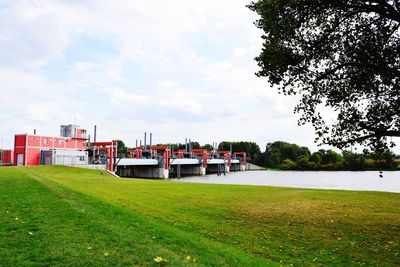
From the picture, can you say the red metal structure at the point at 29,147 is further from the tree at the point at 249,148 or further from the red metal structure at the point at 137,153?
the tree at the point at 249,148

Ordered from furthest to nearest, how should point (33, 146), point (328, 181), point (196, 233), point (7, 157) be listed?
1. point (7, 157)
2. point (33, 146)
3. point (328, 181)
4. point (196, 233)

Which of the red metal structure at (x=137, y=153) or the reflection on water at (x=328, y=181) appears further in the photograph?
the red metal structure at (x=137, y=153)

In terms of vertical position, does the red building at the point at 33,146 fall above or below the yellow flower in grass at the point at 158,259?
above

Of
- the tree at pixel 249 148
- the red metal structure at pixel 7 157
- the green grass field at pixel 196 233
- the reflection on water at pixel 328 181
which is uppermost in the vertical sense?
the tree at pixel 249 148

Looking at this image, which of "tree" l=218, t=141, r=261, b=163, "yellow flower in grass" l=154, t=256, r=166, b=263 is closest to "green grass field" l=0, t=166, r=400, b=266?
"yellow flower in grass" l=154, t=256, r=166, b=263

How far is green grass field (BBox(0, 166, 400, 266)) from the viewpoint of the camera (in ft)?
22.1

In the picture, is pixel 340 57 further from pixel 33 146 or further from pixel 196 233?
pixel 33 146

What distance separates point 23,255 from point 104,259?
57.3 inches

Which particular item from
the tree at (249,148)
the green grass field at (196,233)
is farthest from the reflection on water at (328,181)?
the tree at (249,148)

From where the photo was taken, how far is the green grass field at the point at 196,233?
675cm

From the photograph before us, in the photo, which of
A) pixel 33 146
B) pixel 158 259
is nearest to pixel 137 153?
pixel 33 146

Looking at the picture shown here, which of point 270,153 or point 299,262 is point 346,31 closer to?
point 299,262

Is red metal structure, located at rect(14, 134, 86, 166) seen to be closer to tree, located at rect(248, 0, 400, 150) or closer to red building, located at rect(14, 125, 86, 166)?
red building, located at rect(14, 125, 86, 166)

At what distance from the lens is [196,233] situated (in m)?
11.3
